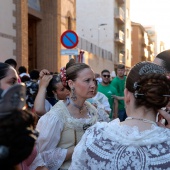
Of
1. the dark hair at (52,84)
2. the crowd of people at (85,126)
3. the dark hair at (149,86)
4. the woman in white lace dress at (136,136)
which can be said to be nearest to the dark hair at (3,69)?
the crowd of people at (85,126)

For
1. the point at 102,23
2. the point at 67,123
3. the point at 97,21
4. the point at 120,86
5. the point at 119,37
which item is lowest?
the point at 67,123

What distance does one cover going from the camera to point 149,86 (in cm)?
219

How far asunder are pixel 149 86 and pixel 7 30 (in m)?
12.4

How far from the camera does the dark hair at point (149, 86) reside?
2.19 meters

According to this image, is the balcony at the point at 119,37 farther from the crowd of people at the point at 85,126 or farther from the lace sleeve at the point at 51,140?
the lace sleeve at the point at 51,140

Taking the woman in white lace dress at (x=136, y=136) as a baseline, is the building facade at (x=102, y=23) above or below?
above

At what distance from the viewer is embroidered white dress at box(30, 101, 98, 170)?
3.19m

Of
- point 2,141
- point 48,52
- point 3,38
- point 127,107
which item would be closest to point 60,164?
point 127,107

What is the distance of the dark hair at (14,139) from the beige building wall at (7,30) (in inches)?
487

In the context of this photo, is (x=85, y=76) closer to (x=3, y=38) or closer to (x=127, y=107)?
(x=127, y=107)

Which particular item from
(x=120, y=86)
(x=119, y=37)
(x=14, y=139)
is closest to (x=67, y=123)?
(x=14, y=139)

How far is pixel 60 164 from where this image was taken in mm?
3299

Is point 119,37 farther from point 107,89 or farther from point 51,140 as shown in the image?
point 51,140

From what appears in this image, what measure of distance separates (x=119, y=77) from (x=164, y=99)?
25.6 feet
